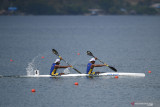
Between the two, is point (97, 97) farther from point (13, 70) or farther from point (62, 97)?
point (13, 70)

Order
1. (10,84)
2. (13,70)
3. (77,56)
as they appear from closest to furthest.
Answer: (10,84) < (13,70) < (77,56)

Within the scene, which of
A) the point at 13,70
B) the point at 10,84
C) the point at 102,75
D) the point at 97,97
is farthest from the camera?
the point at 13,70

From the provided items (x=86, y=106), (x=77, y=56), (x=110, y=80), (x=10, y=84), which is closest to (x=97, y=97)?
(x=86, y=106)

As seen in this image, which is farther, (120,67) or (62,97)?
(120,67)

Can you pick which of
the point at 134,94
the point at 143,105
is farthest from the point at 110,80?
the point at 143,105

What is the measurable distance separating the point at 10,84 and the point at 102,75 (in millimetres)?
8724

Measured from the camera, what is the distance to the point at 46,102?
31.9m

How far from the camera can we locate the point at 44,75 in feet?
131

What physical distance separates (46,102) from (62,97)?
71.1 inches

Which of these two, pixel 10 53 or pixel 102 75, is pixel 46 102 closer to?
pixel 102 75

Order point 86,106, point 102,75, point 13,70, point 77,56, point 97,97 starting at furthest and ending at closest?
point 77,56, point 13,70, point 102,75, point 97,97, point 86,106

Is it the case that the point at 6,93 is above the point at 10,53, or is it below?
above

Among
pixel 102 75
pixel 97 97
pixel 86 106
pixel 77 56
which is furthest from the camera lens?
pixel 77 56

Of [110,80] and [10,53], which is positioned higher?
[110,80]
